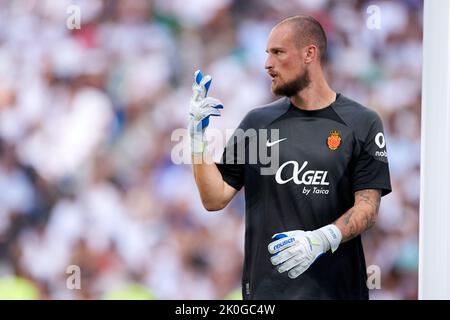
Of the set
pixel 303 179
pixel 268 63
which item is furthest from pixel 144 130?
pixel 303 179

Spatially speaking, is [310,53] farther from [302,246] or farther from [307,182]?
[302,246]

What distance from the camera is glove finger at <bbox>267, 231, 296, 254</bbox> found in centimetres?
246

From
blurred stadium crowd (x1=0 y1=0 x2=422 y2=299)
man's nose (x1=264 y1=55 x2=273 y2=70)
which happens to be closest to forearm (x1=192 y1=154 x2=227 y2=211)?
blurred stadium crowd (x1=0 y1=0 x2=422 y2=299)

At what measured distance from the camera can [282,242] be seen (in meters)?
2.47

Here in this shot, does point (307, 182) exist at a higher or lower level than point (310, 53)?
lower

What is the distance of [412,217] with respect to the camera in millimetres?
2783

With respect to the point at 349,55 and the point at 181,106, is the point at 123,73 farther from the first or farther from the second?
the point at 349,55

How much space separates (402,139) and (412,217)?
32 cm

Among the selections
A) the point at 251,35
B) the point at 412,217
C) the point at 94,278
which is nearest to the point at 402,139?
the point at 412,217

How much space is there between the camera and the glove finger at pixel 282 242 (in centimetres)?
246

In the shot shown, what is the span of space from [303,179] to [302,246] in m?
0.26

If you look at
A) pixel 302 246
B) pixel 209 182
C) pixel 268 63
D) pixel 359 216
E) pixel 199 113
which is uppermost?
pixel 268 63

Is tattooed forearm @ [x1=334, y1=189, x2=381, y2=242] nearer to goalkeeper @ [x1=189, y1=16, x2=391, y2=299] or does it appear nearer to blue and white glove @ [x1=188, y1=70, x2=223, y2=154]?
goalkeeper @ [x1=189, y1=16, x2=391, y2=299]
